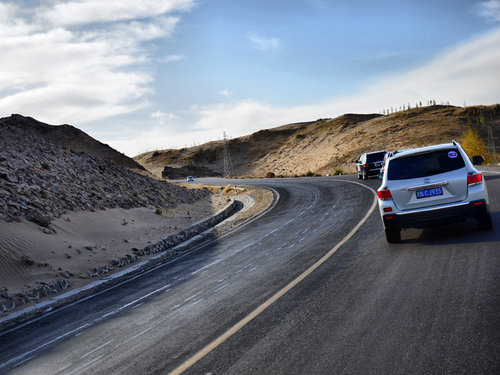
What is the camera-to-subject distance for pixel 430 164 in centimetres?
888

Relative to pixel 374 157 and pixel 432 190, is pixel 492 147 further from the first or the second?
pixel 432 190

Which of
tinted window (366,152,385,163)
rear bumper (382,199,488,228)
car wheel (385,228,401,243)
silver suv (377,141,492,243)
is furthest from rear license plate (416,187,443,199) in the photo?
tinted window (366,152,385,163)

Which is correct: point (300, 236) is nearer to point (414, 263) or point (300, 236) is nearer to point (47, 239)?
point (414, 263)

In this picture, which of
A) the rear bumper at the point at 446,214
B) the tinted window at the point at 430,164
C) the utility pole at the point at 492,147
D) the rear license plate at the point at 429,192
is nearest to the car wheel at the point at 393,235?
the rear bumper at the point at 446,214

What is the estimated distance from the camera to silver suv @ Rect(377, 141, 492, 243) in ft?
28.0

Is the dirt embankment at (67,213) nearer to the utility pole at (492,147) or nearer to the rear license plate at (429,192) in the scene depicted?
the rear license plate at (429,192)

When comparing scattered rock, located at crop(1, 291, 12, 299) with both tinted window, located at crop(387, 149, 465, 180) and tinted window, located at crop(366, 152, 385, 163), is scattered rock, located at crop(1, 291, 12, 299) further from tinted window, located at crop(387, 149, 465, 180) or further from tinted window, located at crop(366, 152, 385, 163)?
tinted window, located at crop(366, 152, 385, 163)

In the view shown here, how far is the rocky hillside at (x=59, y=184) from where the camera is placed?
17.3 m

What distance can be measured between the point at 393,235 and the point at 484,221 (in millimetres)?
1726

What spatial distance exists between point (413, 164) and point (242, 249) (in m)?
5.27

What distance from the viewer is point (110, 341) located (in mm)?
6348

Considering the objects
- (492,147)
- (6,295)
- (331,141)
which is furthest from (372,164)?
(331,141)

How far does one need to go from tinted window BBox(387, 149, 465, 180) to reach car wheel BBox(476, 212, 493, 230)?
1.05 meters

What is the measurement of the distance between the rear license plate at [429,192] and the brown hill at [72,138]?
52869 millimetres
